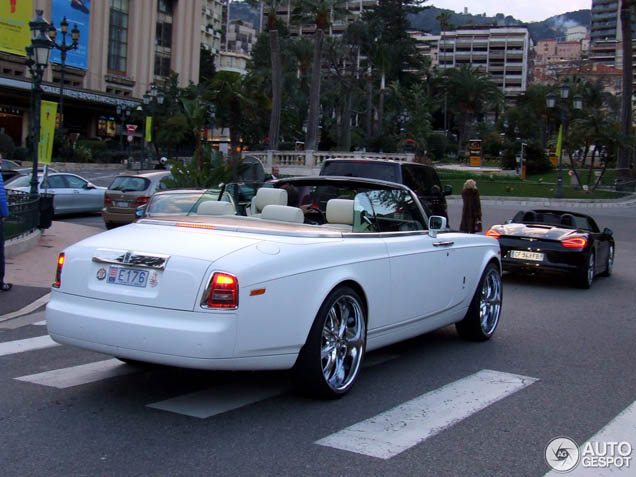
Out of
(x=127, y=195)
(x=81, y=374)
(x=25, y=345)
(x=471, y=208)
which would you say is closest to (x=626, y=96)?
(x=471, y=208)

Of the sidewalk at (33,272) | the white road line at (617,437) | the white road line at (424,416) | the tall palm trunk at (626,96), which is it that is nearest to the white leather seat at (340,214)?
the white road line at (424,416)

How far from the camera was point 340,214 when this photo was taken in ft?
21.1

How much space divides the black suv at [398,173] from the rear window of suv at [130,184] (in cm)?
785

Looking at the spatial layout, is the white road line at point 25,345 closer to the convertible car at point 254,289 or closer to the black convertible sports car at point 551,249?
the convertible car at point 254,289

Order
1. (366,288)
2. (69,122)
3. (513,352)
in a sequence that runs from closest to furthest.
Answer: (366,288)
(513,352)
(69,122)

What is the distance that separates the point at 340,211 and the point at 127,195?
15.0m

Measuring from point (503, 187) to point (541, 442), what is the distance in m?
39.6

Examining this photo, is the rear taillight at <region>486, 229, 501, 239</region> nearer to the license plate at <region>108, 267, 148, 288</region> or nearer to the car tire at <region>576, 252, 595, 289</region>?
the car tire at <region>576, 252, 595, 289</region>

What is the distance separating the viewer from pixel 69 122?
74.8m

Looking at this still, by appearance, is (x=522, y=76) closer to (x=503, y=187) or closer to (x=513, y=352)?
(x=503, y=187)

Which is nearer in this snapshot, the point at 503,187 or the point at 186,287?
the point at 186,287

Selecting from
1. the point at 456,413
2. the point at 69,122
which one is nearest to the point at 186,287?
the point at 456,413

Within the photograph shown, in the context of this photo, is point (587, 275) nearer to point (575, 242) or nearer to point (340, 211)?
point (575, 242)

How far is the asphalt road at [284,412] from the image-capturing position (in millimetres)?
4227
